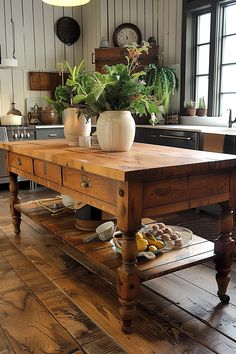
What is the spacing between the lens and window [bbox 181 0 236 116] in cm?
423

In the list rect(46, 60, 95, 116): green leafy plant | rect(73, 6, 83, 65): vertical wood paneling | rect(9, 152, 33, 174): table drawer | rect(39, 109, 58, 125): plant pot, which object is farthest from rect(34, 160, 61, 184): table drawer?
rect(73, 6, 83, 65): vertical wood paneling

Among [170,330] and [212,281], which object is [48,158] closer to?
[170,330]

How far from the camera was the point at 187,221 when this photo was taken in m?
3.45

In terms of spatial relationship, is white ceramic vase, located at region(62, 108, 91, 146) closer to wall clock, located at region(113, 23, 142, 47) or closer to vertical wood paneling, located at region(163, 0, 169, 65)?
vertical wood paneling, located at region(163, 0, 169, 65)

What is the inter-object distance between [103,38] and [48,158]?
3.54 metres

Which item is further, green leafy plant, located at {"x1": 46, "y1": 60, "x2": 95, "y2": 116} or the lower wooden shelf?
green leafy plant, located at {"x1": 46, "y1": 60, "x2": 95, "y2": 116}

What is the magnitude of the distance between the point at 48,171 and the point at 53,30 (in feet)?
13.2

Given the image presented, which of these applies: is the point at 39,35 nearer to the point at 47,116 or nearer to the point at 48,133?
the point at 47,116

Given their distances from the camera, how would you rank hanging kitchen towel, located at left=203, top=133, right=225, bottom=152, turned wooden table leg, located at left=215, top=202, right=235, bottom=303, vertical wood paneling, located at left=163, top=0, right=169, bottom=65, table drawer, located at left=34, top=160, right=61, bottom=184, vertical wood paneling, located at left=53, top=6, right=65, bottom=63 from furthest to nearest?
vertical wood paneling, located at left=53, top=6, right=65, bottom=63
vertical wood paneling, located at left=163, top=0, right=169, bottom=65
hanging kitchen towel, located at left=203, top=133, right=225, bottom=152
table drawer, located at left=34, top=160, right=61, bottom=184
turned wooden table leg, located at left=215, top=202, right=235, bottom=303

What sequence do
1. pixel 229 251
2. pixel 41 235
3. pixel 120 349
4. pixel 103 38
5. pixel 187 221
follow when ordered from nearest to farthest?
pixel 120 349
pixel 229 251
pixel 41 235
pixel 187 221
pixel 103 38

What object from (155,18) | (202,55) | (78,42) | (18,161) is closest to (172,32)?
(155,18)

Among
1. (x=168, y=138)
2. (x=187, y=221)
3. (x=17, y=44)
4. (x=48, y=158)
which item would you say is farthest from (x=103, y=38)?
(x=48, y=158)

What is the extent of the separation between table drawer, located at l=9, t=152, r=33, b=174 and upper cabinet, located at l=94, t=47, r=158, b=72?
8.51ft

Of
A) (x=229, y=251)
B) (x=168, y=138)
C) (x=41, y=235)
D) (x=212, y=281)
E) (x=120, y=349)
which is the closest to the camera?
(x=120, y=349)
